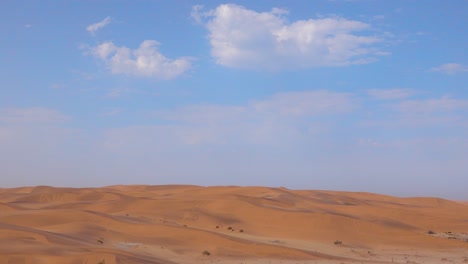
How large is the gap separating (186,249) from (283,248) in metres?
4.02

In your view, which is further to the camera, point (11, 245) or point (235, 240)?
point (235, 240)

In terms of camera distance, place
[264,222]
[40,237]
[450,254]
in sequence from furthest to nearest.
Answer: [264,222] < [450,254] < [40,237]

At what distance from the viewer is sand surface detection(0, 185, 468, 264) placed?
19.3 metres

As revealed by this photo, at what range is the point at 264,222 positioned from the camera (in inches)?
1401

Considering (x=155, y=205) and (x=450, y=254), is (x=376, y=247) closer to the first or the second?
(x=450, y=254)

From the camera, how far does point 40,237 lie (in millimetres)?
19766

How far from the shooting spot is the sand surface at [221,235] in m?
19.3

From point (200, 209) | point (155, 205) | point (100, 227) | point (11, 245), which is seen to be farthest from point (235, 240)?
point (155, 205)

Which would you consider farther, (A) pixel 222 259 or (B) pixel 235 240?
(B) pixel 235 240

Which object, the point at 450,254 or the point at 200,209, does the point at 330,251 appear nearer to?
the point at 450,254

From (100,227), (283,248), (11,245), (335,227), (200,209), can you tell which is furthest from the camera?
(200,209)

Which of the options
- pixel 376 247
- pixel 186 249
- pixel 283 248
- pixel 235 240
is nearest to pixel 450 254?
pixel 376 247

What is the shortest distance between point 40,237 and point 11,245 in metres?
1.87

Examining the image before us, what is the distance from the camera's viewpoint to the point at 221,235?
82.2 ft
